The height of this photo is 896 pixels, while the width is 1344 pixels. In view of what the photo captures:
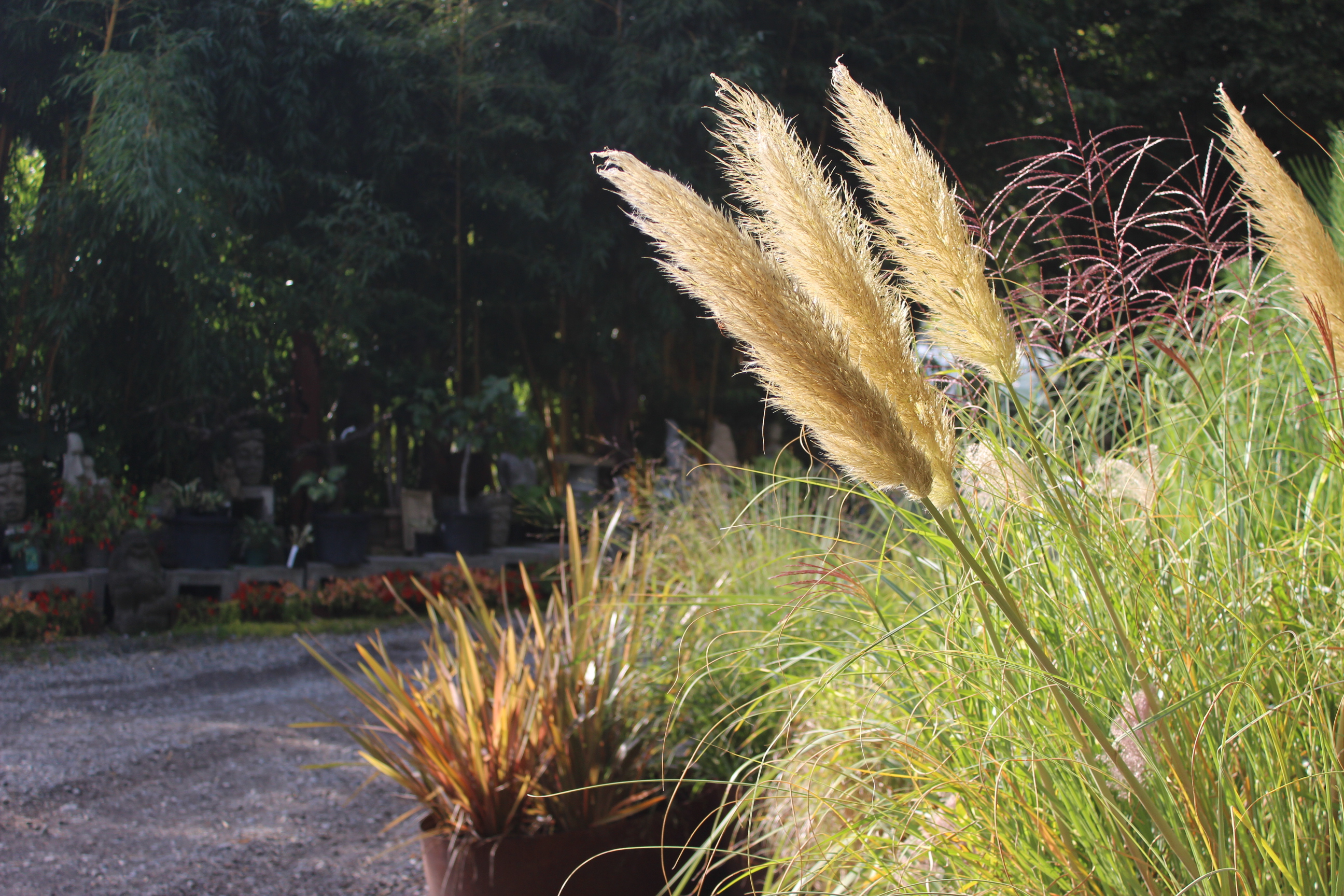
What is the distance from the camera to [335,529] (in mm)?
6621

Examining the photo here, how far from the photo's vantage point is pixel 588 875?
1.63 meters

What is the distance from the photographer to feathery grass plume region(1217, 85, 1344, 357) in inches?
33.7

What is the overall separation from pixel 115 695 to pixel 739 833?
3374 mm

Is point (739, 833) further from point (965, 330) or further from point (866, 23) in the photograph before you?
point (866, 23)

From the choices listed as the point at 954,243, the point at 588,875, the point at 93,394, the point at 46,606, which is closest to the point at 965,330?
the point at 954,243

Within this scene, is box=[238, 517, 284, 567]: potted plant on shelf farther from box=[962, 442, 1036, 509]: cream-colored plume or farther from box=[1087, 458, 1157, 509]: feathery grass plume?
box=[1087, 458, 1157, 509]: feathery grass plume

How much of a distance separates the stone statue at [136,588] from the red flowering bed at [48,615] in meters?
0.14

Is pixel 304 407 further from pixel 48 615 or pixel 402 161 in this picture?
pixel 48 615

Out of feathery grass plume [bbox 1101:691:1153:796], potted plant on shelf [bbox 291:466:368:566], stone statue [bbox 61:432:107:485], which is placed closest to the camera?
feathery grass plume [bbox 1101:691:1153:796]

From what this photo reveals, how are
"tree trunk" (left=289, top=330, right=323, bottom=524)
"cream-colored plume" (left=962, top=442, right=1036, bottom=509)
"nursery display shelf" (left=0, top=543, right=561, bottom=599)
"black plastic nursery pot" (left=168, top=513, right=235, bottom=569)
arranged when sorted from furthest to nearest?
1. "tree trunk" (left=289, top=330, right=323, bottom=524)
2. "black plastic nursery pot" (left=168, top=513, right=235, bottom=569)
3. "nursery display shelf" (left=0, top=543, right=561, bottom=599)
4. "cream-colored plume" (left=962, top=442, right=1036, bottom=509)

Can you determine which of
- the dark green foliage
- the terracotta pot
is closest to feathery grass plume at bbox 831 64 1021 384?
the terracotta pot

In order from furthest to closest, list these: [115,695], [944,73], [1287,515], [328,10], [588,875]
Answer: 1. [944,73]
2. [328,10]
3. [115,695]
4. [588,875]
5. [1287,515]

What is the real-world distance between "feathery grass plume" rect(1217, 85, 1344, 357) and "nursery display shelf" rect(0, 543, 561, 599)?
4.95 m

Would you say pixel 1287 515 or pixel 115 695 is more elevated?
pixel 1287 515
